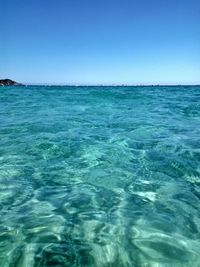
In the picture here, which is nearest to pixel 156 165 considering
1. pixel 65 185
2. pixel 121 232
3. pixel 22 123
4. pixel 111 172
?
pixel 111 172

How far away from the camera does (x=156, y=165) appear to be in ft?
17.8

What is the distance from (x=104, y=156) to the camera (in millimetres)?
6082

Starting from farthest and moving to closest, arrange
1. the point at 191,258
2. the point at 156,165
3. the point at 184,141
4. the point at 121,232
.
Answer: the point at 184,141 → the point at 156,165 → the point at 121,232 → the point at 191,258

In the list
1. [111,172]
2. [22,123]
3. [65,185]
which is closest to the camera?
[65,185]

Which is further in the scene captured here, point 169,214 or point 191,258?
point 169,214

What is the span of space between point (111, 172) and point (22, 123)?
5.66m

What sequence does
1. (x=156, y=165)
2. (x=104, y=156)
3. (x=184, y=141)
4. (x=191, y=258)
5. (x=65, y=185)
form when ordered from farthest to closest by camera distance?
1. (x=184, y=141)
2. (x=104, y=156)
3. (x=156, y=165)
4. (x=65, y=185)
5. (x=191, y=258)

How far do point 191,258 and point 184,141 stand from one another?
489cm

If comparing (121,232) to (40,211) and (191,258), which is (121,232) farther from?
(40,211)

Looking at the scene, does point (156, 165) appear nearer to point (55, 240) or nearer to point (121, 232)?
point (121, 232)

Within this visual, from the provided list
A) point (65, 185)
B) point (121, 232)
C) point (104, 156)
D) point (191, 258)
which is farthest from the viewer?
point (104, 156)

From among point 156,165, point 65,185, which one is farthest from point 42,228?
point 156,165

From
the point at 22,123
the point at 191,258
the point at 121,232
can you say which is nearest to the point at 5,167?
the point at 121,232

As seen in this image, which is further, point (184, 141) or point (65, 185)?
point (184, 141)
